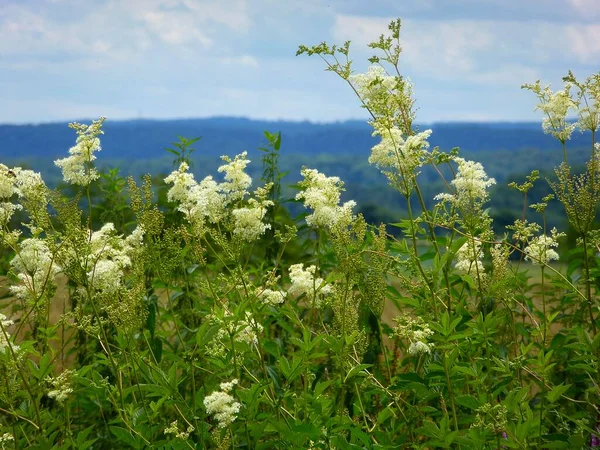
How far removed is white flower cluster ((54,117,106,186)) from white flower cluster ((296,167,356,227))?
4.45 ft

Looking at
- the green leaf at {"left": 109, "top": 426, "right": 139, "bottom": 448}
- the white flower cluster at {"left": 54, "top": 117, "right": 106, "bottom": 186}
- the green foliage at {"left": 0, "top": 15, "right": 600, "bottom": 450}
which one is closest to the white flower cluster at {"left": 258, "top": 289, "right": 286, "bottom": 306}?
the green foliage at {"left": 0, "top": 15, "right": 600, "bottom": 450}

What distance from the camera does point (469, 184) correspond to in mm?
4309

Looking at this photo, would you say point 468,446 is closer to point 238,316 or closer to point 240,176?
point 238,316

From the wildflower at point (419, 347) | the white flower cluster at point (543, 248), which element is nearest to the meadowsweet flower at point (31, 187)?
the wildflower at point (419, 347)

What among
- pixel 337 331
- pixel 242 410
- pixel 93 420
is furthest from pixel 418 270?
pixel 93 420

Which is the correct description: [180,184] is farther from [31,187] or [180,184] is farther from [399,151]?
[399,151]

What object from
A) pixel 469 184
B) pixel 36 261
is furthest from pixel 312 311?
pixel 36 261

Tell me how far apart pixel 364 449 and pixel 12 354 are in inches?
81.8

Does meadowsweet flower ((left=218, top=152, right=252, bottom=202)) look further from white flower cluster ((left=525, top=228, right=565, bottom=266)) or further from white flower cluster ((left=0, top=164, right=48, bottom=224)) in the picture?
white flower cluster ((left=525, top=228, right=565, bottom=266))

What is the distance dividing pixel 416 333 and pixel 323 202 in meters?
0.98

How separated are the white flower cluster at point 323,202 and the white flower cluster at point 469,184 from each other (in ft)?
2.19

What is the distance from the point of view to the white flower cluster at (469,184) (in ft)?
14.1

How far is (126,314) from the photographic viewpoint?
13.4ft

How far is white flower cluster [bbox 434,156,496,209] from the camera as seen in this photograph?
429 cm
